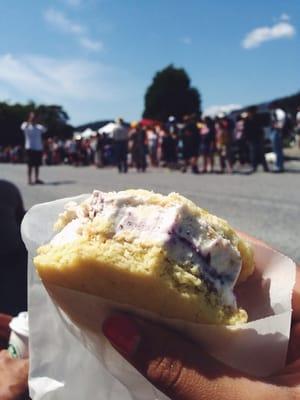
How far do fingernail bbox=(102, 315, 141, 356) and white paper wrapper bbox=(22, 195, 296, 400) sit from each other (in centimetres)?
3

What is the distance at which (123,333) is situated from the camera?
138 cm

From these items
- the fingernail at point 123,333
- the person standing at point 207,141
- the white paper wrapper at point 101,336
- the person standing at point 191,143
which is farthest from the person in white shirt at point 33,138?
the fingernail at point 123,333

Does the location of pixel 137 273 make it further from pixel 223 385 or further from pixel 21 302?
pixel 21 302

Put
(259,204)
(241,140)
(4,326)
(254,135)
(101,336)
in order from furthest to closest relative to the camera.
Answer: (241,140) < (254,135) < (259,204) < (4,326) < (101,336)

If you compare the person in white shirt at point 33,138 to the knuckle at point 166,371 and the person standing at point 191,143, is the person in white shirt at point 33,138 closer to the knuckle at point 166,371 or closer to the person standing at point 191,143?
the person standing at point 191,143

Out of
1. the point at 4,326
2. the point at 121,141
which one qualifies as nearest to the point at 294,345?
the point at 4,326

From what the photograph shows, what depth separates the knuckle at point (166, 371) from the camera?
4.34 feet

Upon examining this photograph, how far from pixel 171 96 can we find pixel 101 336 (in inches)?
3037

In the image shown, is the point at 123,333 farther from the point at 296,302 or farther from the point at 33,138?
the point at 33,138

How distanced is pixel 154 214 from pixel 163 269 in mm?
178

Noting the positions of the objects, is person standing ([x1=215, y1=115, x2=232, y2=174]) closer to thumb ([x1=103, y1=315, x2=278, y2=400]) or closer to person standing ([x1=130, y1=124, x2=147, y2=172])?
person standing ([x1=130, y1=124, x2=147, y2=172])

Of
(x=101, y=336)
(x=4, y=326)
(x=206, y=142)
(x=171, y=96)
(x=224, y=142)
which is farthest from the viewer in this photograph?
(x=171, y=96)

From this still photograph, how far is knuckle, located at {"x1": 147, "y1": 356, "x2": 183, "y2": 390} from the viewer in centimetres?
132

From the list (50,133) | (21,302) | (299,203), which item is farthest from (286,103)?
(50,133)
